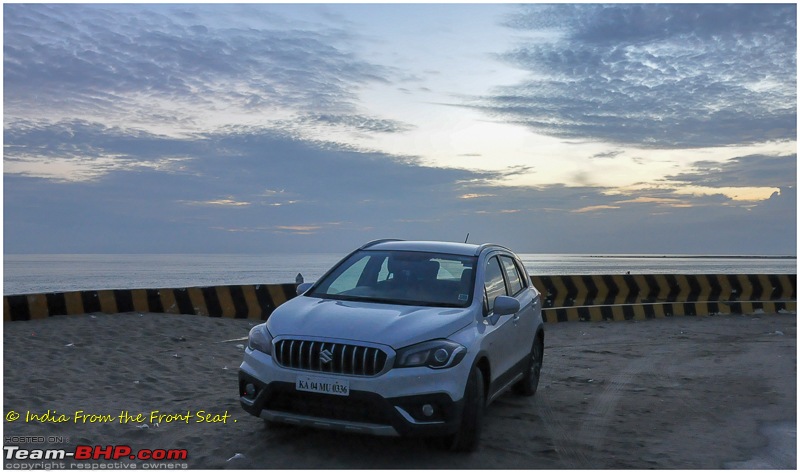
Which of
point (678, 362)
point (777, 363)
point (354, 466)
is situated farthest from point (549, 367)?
point (354, 466)

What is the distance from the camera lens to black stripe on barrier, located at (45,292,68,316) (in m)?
12.2

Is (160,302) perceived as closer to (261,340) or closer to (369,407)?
(261,340)

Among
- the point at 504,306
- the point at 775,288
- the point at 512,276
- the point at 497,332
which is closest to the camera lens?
the point at 504,306

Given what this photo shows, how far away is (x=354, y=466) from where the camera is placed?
5.62 m

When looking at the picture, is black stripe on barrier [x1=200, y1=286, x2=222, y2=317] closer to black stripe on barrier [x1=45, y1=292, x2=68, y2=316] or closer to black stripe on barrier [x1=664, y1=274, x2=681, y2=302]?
black stripe on barrier [x1=45, y1=292, x2=68, y2=316]

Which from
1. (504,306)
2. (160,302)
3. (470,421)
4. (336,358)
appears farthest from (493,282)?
(160,302)

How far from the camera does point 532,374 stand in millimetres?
8477

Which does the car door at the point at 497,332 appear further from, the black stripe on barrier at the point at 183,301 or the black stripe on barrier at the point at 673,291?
the black stripe on barrier at the point at 673,291

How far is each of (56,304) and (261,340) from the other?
7675 mm

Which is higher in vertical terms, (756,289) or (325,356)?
(325,356)

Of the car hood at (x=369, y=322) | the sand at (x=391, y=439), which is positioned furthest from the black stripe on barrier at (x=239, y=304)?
the car hood at (x=369, y=322)

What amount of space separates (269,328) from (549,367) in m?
5.69

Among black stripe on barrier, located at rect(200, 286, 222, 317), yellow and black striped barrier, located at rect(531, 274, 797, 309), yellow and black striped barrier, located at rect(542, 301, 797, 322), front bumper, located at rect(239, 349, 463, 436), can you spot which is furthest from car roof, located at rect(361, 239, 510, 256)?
yellow and black striped barrier, located at rect(531, 274, 797, 309)

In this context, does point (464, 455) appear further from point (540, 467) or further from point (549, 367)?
point (549, 367)
